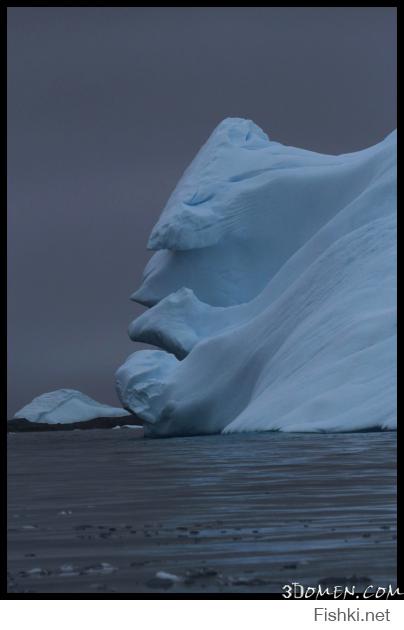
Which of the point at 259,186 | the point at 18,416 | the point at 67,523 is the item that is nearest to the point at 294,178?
the point at 259,186

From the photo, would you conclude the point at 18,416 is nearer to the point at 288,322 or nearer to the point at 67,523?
the point at 288,322

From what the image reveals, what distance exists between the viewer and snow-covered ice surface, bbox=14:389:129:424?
9038 centimetres

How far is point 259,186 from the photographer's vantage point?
36.7 m

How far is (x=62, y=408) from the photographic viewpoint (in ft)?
301

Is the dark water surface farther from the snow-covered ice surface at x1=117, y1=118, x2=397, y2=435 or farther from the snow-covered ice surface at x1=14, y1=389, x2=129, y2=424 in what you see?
the snow-covered ice surface at x1=14, y1=389, x2=129, y2=424

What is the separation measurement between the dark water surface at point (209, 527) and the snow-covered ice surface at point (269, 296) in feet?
28.2

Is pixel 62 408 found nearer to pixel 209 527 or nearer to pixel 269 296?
pixel 269 296

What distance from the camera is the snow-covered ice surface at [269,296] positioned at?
79.5 ft

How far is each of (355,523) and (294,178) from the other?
29.6 m

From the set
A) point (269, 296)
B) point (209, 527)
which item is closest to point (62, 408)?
point (269, 296)

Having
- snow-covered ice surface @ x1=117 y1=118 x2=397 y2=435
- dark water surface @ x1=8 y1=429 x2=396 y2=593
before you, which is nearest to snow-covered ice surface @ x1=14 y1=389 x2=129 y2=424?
snow-covered ice surface @ x1=117 y1=118 x2=397 y2=435

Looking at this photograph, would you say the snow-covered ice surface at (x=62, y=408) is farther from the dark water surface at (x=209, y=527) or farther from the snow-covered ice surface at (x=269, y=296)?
the dark water surface at (x=209, y=527)

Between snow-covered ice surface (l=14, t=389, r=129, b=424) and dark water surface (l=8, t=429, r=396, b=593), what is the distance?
7571cm
